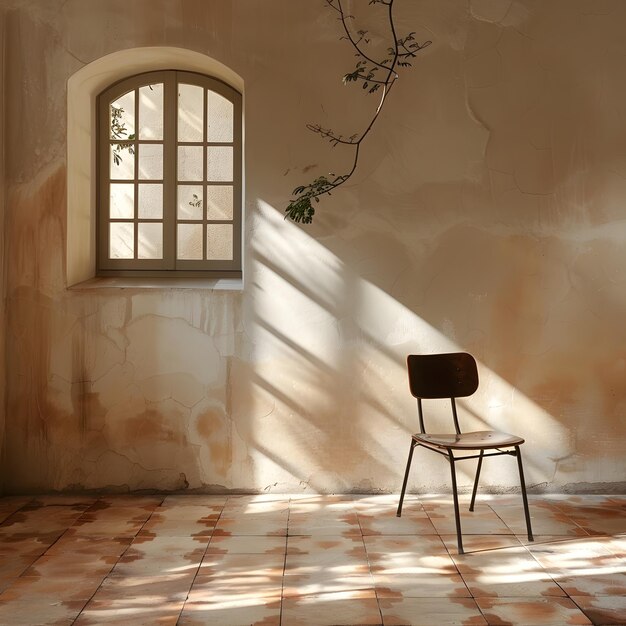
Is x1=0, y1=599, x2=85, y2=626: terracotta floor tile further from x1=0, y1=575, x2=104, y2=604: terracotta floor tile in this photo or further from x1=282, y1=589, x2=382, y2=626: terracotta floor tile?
x1=282, y1=589, x2=382, y2=626: terracotta floor tile

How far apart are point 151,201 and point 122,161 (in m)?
0.32

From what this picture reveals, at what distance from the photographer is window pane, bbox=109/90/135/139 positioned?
502 centimetres

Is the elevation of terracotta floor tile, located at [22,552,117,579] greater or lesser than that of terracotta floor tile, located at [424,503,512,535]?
lesser

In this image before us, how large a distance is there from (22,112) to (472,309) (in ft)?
9.56

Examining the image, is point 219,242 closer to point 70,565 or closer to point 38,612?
point 70,565

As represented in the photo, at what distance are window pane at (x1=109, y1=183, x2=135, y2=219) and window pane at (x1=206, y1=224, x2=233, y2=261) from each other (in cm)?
52

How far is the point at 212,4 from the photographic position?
459 centimetres

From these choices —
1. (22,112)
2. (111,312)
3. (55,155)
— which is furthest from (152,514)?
(22,112)

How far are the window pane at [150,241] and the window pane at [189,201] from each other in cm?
17

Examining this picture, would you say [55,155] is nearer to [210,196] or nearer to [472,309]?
[210,196]

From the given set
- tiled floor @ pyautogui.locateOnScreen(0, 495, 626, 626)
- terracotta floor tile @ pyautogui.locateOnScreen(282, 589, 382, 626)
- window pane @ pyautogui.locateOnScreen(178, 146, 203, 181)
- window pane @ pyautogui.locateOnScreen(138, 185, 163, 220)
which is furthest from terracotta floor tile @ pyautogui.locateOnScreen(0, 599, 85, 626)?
window pane @ pyautogui.locateOnScreen(178, 146, 203, 181)

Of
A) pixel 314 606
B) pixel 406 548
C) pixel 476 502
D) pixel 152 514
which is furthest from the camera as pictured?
pixel 476 502

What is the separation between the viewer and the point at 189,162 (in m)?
5.02

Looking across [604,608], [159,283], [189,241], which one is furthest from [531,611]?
[189,241]
